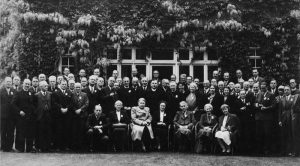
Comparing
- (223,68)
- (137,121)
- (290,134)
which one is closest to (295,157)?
(290,134)

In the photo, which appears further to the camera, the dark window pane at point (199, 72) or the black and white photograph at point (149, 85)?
the dark window pane at point (199, 72)

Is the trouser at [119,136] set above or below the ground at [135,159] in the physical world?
above

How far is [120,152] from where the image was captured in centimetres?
863

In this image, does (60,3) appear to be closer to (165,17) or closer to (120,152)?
(165,17)

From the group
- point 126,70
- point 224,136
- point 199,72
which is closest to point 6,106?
point 224,136

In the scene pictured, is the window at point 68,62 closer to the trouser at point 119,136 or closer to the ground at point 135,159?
the trouser at point 119,136

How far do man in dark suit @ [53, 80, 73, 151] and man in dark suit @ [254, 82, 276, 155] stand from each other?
4.00m

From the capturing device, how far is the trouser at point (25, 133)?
8602mm

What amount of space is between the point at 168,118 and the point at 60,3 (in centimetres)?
566

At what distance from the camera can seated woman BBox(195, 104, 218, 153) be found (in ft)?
28.6

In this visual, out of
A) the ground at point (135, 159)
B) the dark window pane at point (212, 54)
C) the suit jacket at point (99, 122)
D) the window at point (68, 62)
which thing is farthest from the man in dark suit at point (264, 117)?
the window at point (68, 62)

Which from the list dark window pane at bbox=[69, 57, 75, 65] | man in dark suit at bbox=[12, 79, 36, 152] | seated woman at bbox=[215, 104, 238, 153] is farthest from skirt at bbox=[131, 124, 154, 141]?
dark window pane at bbox=[69, 57, 75, 65]

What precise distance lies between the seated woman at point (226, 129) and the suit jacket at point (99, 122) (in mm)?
2317

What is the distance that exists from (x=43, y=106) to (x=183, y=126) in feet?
9.78
